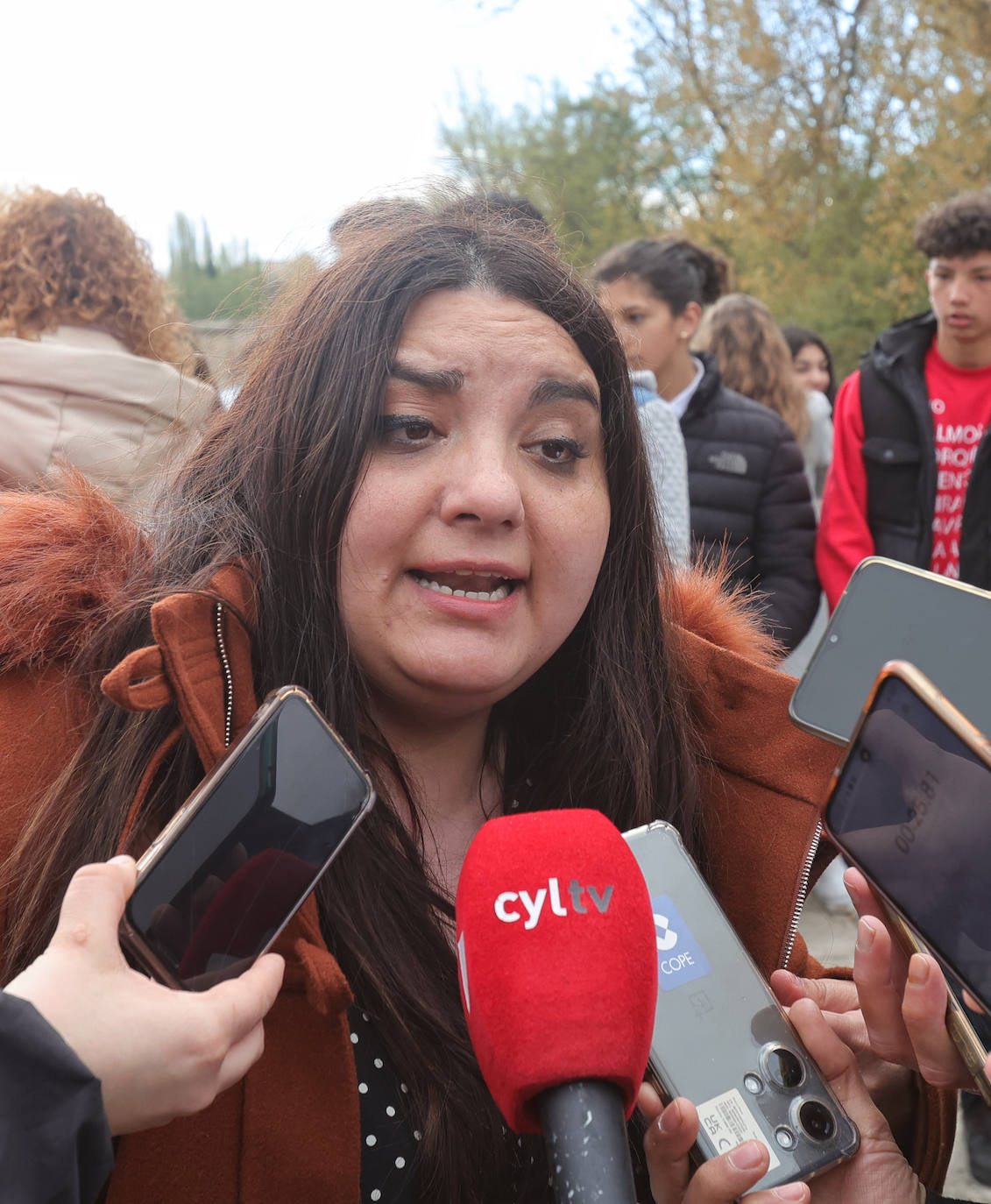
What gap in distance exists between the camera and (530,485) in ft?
5.54

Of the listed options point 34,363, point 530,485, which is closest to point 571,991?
point 530,485

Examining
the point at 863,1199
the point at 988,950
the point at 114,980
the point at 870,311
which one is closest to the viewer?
the point at 114,980

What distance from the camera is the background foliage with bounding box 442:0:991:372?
A: 12.4m

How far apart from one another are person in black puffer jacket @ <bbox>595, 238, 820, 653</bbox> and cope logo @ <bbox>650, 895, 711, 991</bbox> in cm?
268

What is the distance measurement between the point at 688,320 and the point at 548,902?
384 centimetres

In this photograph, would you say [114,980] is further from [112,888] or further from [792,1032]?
[792,1032]

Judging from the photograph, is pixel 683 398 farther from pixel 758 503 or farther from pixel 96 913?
pixel 96 913

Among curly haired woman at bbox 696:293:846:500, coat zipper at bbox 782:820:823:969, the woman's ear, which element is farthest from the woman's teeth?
curly haired woman at bbox 696:293:846:500

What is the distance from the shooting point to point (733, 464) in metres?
4.27

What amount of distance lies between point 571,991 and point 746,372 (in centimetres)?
464

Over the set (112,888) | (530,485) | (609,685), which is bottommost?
(609,685)

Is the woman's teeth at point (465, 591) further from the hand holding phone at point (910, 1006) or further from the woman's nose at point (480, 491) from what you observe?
the hand holding phone at point (910, 1006)

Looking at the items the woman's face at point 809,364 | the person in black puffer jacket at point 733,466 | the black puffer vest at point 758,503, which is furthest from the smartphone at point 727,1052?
the woman's face at point 809,364

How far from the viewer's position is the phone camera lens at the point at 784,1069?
141 centimetres
